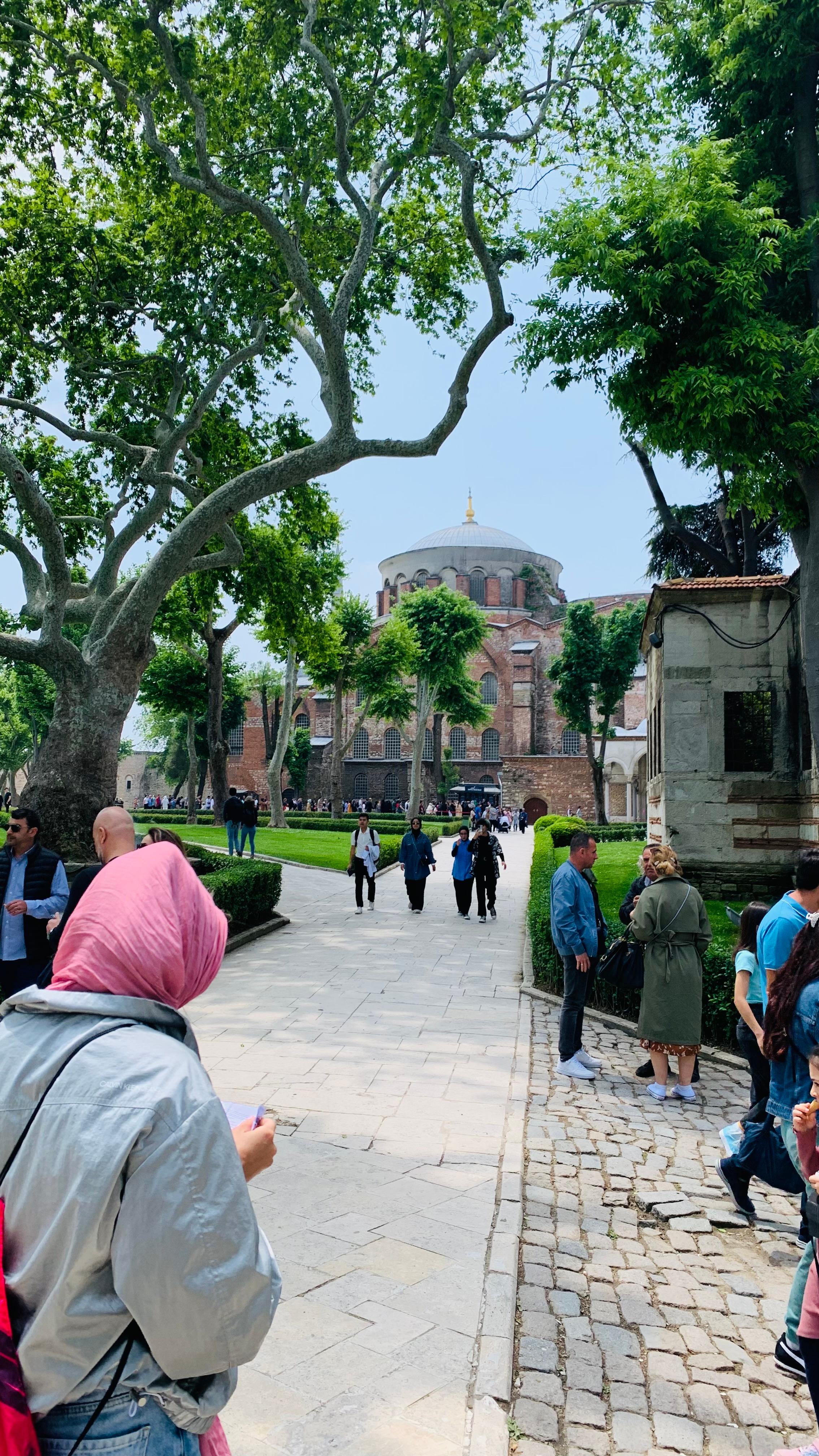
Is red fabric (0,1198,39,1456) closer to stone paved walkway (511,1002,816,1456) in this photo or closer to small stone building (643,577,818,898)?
stone paved walkway (511,1002,816,1456)

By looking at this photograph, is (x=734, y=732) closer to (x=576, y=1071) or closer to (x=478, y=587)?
(x=576, y=1071)

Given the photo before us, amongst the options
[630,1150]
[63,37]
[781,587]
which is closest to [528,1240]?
[630,1150]

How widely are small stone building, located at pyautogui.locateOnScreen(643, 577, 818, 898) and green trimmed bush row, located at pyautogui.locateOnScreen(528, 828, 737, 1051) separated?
2.51 meters

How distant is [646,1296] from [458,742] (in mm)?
55145

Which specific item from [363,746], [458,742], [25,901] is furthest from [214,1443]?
[363,746]

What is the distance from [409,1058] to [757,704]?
332 inches

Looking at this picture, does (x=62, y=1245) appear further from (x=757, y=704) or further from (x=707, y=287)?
(x=757, y=704)

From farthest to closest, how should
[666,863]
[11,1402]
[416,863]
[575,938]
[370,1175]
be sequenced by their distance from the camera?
[416,863], [575,938], [666,863], [370,1175], [11,1402]

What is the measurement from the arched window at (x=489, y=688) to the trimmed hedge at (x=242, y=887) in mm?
44026

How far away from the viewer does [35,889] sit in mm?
5867

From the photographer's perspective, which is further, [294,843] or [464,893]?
[294,843]

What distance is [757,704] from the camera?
43.4 feet

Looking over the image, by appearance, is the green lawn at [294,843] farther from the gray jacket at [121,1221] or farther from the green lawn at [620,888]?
the gray jacket at [121,1221]

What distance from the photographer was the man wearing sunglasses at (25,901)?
5.79 metres
